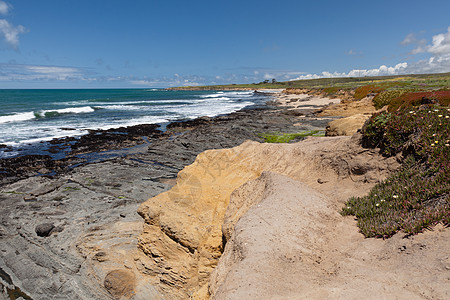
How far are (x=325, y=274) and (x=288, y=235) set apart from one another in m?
0.89

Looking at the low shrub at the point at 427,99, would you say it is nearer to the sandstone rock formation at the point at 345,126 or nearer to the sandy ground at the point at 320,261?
the sandstone rock formation at the point at 345,126

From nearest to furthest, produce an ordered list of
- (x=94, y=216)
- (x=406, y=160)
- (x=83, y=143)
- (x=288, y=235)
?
(x=288, y=235) < (x=406, y=160) < (x=94, y=216) < (x=83, y=143)

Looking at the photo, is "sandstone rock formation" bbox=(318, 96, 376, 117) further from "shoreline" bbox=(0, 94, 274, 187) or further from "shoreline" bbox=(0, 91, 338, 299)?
"shoreline" bbox=(0, 91, 338, 299)

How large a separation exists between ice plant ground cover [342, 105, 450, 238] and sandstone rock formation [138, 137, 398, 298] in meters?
0.50

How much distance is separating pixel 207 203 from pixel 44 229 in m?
5.71

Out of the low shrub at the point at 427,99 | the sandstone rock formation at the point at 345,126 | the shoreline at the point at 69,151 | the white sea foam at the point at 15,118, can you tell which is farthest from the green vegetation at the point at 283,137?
the white sea foam at the point at 15,118

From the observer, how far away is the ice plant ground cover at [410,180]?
4.05m

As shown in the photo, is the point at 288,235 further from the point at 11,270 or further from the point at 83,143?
the point at 83,143

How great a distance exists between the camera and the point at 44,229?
8594 mm

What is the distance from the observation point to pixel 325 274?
3.46 meters

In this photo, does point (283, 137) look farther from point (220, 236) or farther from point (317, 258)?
point (317, 258)

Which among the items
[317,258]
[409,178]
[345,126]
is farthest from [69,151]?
[409,178]

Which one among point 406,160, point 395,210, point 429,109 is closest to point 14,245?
point 395,210

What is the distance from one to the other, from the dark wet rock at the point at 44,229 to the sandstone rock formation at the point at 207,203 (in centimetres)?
374
